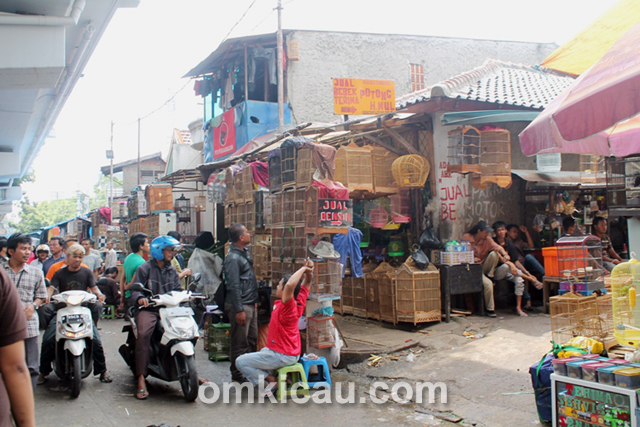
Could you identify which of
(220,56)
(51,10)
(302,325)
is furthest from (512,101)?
(220,56)

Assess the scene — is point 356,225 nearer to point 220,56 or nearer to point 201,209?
point 201,209

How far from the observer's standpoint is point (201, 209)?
18.1 meters

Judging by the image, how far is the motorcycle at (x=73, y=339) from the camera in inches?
238

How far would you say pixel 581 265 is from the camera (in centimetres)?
855

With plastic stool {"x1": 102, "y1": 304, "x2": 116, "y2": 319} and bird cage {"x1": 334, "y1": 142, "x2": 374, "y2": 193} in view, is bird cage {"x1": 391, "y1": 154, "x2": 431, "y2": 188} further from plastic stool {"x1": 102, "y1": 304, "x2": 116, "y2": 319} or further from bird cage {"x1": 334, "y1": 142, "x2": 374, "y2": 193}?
plastic stool {"x1": 102, "y1": 304, "x2": 116, "y2": 319}

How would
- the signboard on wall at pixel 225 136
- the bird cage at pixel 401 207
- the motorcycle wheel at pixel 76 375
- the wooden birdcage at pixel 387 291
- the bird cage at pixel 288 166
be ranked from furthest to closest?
the signboard on wall at pixel 225 136 < the bird cage at pixel 401 207 < the wooden birdcage at pixel 387 291 < the bird cage at pixel 288 166 < the motorcycle wheel at pixel 76 375

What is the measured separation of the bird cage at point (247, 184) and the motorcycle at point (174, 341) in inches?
119

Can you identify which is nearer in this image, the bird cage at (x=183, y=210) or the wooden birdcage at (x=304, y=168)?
the wooden birdcage at (x=304, y=168)

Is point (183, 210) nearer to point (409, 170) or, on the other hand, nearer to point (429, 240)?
point (409, 170)

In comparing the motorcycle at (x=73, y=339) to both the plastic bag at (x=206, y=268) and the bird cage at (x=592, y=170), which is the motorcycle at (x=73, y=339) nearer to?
the plastic bag at (x=206, y=268)

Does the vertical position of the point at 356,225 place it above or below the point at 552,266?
above

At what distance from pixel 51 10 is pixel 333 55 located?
1513cm

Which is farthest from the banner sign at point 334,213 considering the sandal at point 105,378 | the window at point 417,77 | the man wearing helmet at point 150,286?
the window at point 417,77

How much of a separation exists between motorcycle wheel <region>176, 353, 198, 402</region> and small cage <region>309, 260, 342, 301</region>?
2003 millimetres
